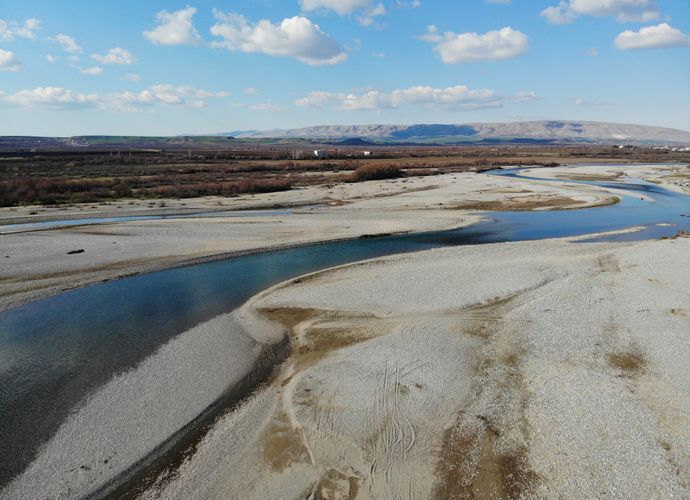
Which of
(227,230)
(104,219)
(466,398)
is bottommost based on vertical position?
(104,219)

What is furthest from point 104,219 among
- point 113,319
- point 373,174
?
point 373,174

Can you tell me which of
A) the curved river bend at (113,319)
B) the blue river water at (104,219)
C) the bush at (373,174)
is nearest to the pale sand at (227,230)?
the blue river water at (104,219)

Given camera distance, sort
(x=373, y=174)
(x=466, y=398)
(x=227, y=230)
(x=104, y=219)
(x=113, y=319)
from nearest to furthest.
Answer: (x=466, y=398) < (x=113, y=319) < (x=227, y=230) < (x=104, y=219) < (x=373, y=174)

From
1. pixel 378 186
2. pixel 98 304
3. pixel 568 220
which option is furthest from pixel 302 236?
pixel 378 186

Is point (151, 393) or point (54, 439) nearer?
point (54, 439)

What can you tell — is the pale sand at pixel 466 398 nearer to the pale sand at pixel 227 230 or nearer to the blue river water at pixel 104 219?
the pale sand at pixel 227 230

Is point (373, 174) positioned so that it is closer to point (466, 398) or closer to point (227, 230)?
point (227, 230)

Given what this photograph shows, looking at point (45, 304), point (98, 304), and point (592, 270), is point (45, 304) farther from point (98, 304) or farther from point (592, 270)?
point (592, 270)
